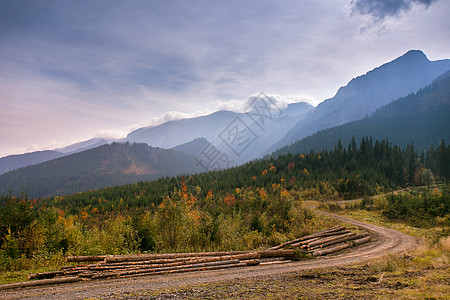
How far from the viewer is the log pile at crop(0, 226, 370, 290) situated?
8766 millimetres

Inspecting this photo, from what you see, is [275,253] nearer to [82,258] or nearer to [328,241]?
[328,241]

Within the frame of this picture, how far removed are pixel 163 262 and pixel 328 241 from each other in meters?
11.6

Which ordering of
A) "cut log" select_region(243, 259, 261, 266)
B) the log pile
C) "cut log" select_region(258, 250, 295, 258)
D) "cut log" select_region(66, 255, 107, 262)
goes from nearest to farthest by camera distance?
the log pile → "cut log" select_region(66, 255, 107, 262) → "cut log" select_region(243, 259, 261, 266) → "cut log" select_region(258, 250, 295, 258)

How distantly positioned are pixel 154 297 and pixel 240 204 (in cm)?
2064

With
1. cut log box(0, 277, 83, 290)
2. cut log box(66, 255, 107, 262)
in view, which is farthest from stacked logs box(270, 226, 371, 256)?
cut log box(0, 277, 83, 290)

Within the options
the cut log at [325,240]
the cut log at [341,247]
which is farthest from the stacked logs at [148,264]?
the cut log at [325,240]

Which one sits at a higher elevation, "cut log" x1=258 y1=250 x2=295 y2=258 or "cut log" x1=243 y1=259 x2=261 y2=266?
"cut log" x1=243 y1=259 x2=261 y2=266

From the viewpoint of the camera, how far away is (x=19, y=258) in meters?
11.5

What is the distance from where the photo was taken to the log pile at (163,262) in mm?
8766

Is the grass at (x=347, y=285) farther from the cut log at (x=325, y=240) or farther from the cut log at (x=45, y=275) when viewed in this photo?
the cut log at (x=325, y=240)

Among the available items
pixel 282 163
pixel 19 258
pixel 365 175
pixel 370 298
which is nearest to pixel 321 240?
pixel 370 298

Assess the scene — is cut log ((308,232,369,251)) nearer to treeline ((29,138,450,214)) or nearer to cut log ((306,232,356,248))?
cut log ((306,232,356,248))

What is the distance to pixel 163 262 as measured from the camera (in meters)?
10.6

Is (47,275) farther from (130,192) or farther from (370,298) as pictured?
(130,192)
